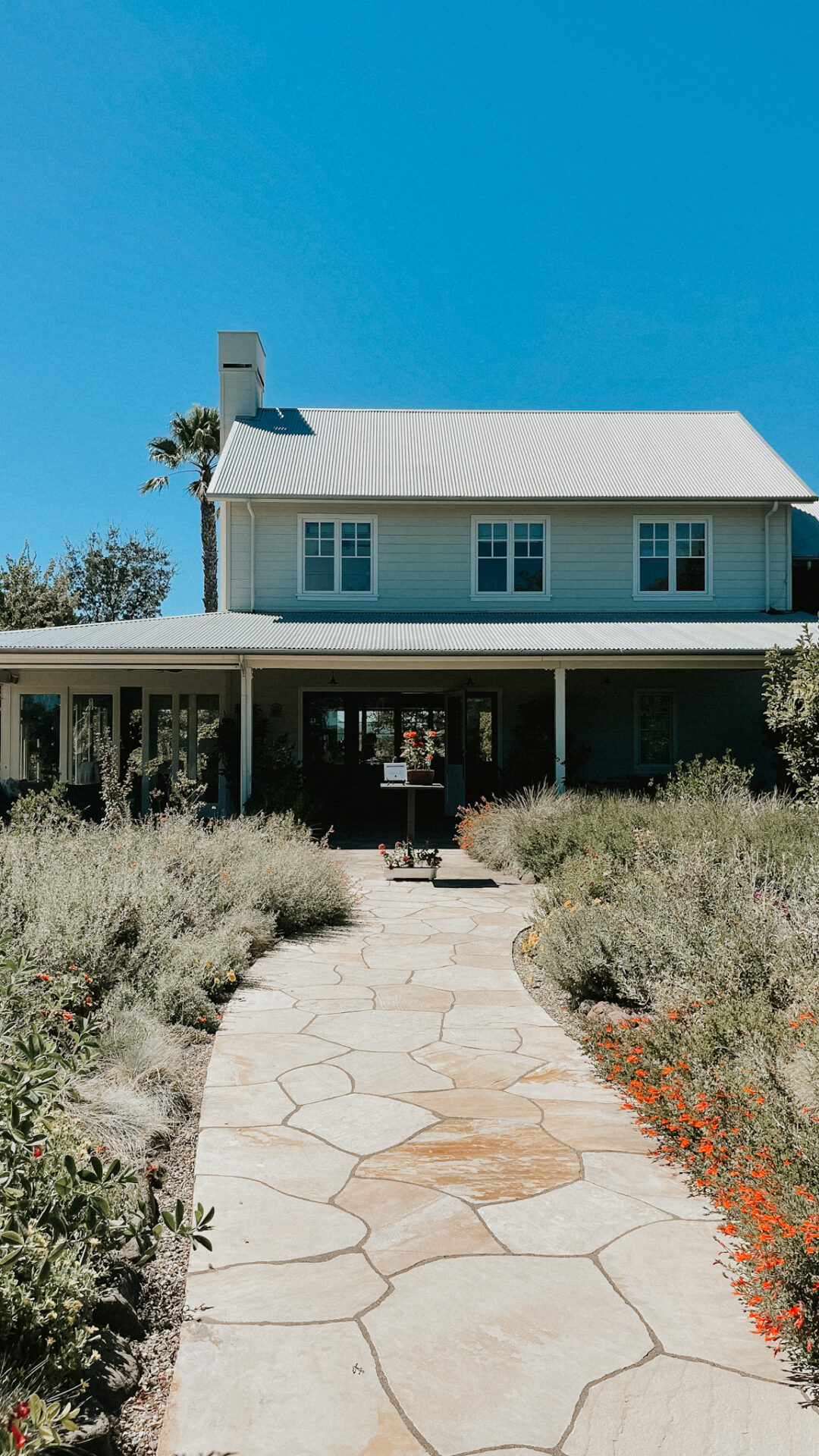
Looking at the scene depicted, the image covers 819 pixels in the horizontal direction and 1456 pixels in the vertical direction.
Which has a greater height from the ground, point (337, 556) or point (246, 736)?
point (337, 556)

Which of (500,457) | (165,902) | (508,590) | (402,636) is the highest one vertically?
(500,457)

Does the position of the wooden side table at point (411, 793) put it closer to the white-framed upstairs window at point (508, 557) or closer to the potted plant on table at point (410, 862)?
the potted plant on table at point (410, 862)

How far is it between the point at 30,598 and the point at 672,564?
19.9 meters

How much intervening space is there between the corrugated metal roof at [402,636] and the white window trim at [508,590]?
84 cm

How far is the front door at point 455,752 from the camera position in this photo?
55.9ft

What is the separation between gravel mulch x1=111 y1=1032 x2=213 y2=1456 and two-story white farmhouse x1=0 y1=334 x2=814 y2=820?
11508 millimetres

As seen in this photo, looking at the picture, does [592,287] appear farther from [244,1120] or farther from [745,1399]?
[745,1399]

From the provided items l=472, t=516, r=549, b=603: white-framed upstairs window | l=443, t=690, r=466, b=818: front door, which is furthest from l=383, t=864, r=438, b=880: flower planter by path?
l=472, t=516, r=549, b=603: white-framed upstairs window

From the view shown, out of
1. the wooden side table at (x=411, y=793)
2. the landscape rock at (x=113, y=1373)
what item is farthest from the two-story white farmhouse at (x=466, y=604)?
the landscape rock at (x=113, y=1373)

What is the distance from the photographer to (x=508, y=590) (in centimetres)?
1656

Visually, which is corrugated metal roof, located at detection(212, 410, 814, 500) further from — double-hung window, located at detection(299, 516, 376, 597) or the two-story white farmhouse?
double-hung window, located at detection(299, 516, 376, 597)

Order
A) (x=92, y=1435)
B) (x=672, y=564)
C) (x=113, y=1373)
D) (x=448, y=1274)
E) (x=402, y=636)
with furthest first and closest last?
1. (x=672, y=564)
2. (x=402, y=636)
3. (x=448, y=1274)
4. (x=113, y=1373)
5. (x=92, y=1435)

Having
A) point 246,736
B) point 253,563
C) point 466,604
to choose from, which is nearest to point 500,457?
point 466,604

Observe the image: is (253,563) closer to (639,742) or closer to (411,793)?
(411,793)
